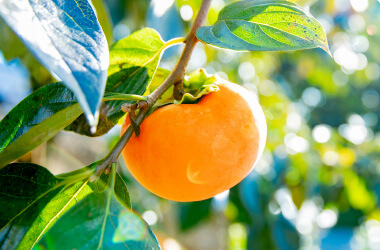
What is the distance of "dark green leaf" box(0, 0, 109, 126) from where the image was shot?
1.06ft

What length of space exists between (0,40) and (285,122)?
1.40m

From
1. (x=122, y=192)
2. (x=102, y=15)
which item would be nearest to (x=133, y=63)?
(x=122, y=192)

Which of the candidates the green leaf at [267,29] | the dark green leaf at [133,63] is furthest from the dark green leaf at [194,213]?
the green leaf at [267,29]

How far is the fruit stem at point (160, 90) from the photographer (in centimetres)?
52

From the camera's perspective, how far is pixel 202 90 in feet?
2.01

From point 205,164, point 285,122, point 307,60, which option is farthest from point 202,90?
point 307,60

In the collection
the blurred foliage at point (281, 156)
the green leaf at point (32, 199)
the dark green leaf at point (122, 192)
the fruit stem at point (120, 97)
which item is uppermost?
the fruit stem at point (120, 97)

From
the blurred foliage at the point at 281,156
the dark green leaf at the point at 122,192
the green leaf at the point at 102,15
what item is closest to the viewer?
the dark green leaf at the point at 122,192

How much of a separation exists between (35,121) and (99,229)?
0.56 ft

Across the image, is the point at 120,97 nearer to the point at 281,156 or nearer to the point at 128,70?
the point at 128,70

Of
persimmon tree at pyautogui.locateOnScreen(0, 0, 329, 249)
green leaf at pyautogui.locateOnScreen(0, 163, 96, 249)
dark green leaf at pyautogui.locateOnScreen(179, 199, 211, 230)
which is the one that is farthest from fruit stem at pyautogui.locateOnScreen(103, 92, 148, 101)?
dark green leaf at pyautogui.locateOnScreen(179, 199, 211, 230)

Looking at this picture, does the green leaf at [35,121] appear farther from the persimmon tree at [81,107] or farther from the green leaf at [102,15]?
the green leaf at [102,15]

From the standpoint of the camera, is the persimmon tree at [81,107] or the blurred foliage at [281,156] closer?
the persimmon tree at [81,107]

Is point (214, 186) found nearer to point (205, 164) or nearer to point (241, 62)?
point (205, 164)
